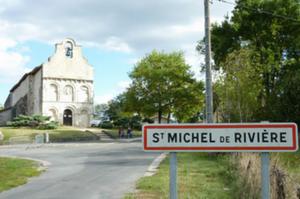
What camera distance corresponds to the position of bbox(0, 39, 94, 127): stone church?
198ft

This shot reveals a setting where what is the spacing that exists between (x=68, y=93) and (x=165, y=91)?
18351 mm

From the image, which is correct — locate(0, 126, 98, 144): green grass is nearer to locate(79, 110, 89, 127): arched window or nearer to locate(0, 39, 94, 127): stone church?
locate(0, 39, 94, 127): stone church

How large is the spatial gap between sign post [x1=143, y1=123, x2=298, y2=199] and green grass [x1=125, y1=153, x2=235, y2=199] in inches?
197

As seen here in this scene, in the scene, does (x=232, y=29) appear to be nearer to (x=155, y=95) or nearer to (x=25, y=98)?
(x=155, y=95)

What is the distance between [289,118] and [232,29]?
40.8 feet

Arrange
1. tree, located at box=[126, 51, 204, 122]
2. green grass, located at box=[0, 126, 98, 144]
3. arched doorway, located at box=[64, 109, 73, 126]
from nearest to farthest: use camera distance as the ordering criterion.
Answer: green grass, located at box=[0, 126, 98, 144] < tree, located at box=[126, 51, 204, 122] < arched doorway, located at box=[64, 109, 73, 126]

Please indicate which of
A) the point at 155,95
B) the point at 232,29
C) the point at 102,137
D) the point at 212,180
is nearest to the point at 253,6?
the point at 232,29

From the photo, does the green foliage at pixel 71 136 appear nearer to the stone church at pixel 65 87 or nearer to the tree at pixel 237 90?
the stone church at pixel 65 87

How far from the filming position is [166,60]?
166 ft

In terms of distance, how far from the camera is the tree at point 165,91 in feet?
158

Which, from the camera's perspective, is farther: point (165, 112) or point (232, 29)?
point (165, 112)

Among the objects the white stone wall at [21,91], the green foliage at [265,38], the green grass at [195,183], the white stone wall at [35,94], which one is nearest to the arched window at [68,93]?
the white stone wall at [35,94]

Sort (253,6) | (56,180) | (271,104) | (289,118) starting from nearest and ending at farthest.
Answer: (56,180)
(289,118)
(271,104)
(253,6)

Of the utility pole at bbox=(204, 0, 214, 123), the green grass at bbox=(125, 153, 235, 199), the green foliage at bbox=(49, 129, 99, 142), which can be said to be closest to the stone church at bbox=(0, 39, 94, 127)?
the green foliage at bbox=(49, 129, 99, 142)
